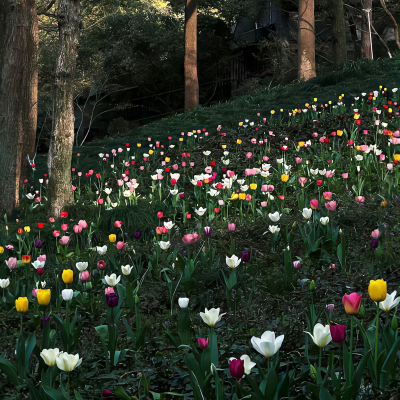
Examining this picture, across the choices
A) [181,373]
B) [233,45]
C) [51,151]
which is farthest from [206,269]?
[233,45]

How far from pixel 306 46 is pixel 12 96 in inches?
332

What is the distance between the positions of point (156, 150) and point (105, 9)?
14021mm

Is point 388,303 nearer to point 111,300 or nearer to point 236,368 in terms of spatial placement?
point 236,368

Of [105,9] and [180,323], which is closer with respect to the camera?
[180,323]

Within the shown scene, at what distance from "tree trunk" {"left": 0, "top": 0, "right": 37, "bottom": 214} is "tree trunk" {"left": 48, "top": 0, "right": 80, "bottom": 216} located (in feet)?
3.89

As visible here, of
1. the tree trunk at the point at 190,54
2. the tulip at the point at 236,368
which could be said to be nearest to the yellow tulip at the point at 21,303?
the tulip at the point at 236,368

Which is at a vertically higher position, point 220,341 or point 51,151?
point 51,151

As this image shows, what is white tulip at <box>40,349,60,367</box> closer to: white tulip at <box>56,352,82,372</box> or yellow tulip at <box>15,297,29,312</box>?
white tulip at <box>56,352,82,372</box>

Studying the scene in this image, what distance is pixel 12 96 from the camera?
24.6 ft

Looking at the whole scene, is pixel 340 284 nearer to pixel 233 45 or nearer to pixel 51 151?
pixel 51 151

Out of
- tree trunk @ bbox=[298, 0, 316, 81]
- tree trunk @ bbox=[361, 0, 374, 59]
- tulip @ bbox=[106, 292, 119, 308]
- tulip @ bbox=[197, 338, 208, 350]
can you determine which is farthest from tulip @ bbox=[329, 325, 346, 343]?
tree trunk @ bbox=[361, 0, 374, 59]

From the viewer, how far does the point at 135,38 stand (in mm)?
20609

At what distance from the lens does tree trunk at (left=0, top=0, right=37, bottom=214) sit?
716cm

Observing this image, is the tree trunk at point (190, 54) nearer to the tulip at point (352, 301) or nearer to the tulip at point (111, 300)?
the tulip at point (111, 300)
